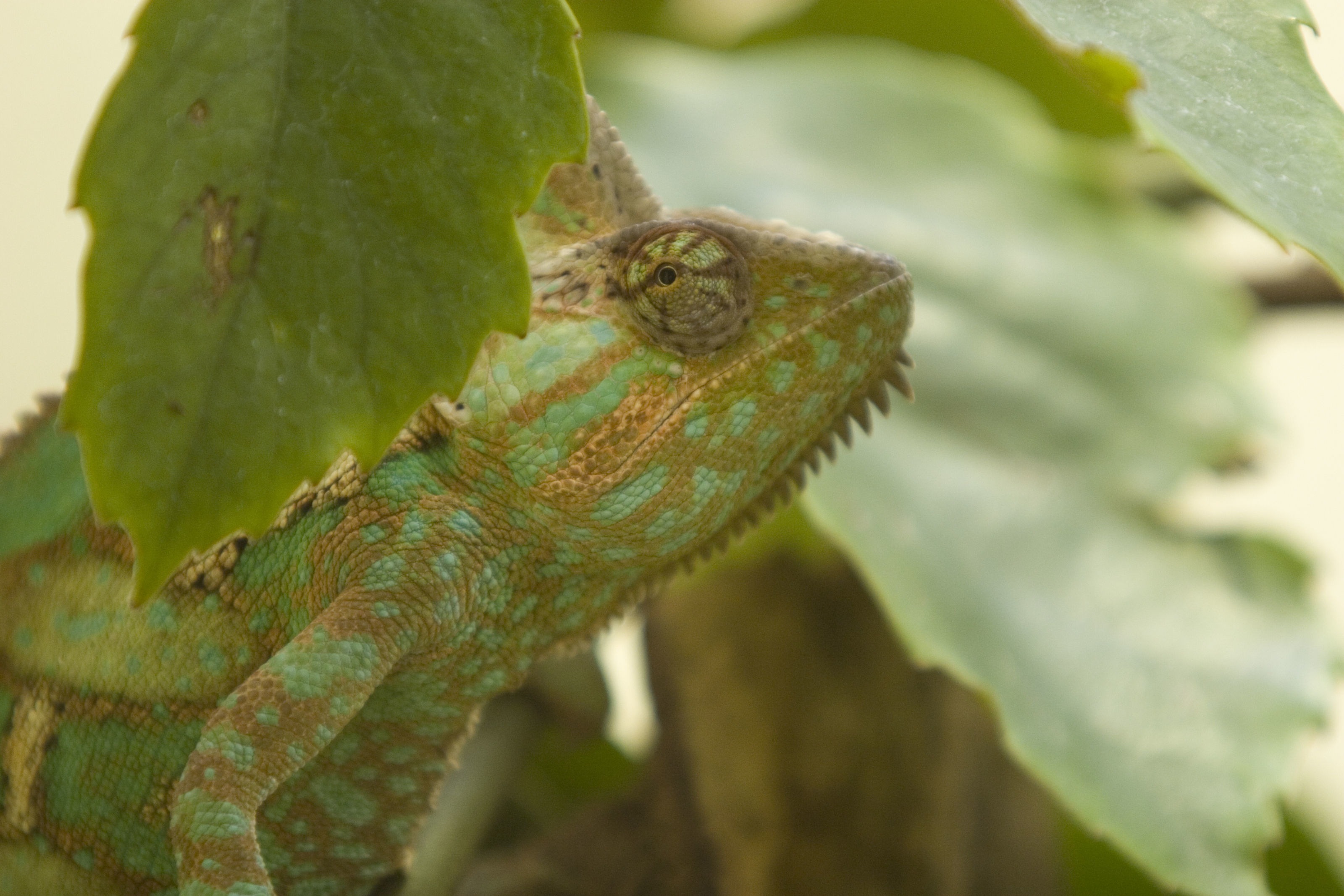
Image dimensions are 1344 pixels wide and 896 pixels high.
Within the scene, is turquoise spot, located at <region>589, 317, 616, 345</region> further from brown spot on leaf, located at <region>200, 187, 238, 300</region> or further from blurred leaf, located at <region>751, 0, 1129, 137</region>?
blurred leaf, located at <region>751, 0, 1129, 137</region>

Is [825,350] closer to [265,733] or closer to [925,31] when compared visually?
[265,733]

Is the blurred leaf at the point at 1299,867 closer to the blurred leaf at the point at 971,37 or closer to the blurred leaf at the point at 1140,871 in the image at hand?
the blurred leaf at the point at 1140,871

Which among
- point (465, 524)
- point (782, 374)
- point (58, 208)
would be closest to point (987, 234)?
point (782, 374)

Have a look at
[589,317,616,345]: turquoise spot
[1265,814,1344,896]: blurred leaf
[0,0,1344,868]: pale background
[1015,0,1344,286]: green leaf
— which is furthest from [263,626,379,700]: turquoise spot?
[1265,814,1344,896]: blurred leaf

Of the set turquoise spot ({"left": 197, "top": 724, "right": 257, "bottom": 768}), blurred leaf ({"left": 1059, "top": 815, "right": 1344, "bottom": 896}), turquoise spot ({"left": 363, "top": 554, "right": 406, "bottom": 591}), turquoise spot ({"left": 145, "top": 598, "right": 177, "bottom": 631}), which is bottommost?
blurred leaf ({"left": 1059, "top": 815, "right": 1344, "bottom": 896})

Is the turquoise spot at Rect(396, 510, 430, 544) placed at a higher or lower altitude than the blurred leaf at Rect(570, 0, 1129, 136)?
higher

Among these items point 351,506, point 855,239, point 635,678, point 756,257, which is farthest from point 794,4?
point 351,506
